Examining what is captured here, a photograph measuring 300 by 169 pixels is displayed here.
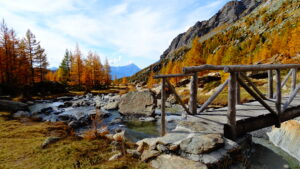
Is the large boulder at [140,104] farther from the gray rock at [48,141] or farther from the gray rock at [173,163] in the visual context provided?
the gray rock at [173,163]

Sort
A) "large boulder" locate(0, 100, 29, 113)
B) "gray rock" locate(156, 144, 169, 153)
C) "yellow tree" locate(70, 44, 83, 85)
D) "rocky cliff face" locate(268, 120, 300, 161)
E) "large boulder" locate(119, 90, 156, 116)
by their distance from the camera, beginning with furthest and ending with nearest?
"yellow tree" locate(70, 44, 83, 85)
"large boulder" locate(0, 100, 29, 113)
"large boulder" locate(119, 90, 156, 116)
"rocky cliff face" locate(268, 120, 300, 161)
"gray rock" locate(156, 144, 169, 153)

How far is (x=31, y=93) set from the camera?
34438mm

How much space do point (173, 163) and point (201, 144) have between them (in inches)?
37.5

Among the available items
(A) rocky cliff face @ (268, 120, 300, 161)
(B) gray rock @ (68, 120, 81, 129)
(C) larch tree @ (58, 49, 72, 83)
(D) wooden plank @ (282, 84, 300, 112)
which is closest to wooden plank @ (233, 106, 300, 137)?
(D) wooden plank @ (282, 84, 300, 112)

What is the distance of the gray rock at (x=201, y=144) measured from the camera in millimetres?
4480

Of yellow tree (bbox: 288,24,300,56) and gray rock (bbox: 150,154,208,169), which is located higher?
yellow tree (bbox: 288,24,300,56)

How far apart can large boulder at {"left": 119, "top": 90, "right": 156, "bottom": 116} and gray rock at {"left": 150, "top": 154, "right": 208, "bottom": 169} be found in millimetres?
11513

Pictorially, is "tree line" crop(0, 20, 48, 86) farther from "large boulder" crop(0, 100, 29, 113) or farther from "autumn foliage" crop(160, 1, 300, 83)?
"autumn foliage" crop(160, 1, 300, 83)

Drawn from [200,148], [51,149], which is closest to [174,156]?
[200,148]

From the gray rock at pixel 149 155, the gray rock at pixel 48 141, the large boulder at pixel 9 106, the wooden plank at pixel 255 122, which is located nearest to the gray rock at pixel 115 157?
the gray rock at pixel 149 155

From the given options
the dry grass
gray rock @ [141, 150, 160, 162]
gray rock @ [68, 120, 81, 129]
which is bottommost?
gray rock @ [68, 120, 81, 129]

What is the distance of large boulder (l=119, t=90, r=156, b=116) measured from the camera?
53.6 ft

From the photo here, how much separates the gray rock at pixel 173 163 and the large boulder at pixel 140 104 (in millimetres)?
11513

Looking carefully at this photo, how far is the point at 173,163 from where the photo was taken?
4.32 meters
